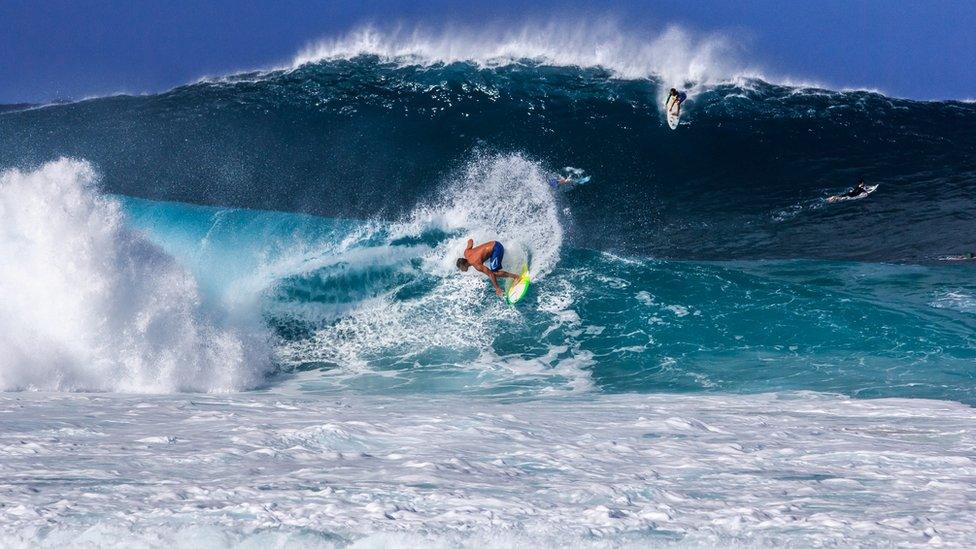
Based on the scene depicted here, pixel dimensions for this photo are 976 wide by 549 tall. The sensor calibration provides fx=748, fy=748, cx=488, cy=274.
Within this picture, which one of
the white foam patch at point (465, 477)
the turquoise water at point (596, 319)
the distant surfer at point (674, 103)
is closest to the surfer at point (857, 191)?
the turquoise water at point (596, 319)

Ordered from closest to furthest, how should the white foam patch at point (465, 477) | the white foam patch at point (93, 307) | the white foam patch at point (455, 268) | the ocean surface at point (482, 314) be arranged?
the white foam patch at point (465, 477) → the ocean surface at point (482, 314) → the white foam patch at point (93, 307) → the white foam patch at point (455, 268)

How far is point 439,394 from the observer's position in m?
8.41

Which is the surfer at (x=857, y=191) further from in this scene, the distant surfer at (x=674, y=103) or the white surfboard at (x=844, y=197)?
the distant surfer at (x=674, y=103)

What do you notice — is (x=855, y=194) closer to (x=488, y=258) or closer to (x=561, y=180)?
(x=561, y=180)

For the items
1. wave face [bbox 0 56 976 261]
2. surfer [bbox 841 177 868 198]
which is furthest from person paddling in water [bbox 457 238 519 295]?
surfer [bbox 841 177 868 198]

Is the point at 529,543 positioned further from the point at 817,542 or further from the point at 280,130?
the point at 280,130

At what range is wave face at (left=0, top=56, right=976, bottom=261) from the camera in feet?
Answer: 46.6

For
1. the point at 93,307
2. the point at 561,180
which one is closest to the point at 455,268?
the point at 561,180

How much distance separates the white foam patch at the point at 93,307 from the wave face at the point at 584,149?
4562mm

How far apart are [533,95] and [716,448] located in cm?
1302

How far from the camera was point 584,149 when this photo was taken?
15.6 m

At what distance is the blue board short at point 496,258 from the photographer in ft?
33.8

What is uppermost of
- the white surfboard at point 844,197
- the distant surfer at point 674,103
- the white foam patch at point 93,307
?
the distant surfer at point 674,103

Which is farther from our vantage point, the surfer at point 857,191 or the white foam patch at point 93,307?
the surfer at point 857,191
